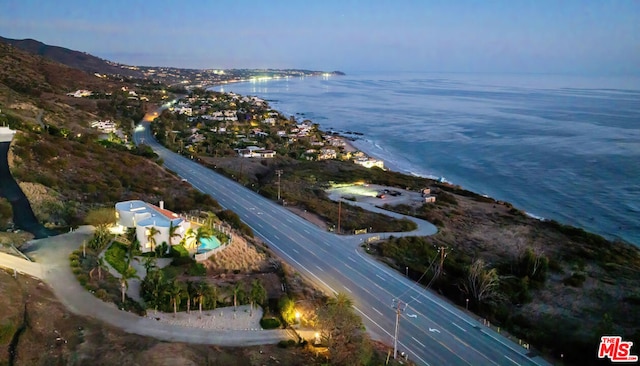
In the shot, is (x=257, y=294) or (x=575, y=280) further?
(x=575, y=280)

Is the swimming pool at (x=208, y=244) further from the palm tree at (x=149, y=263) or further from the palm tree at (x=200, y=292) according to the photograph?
the palm tree at (x=200, y=292)

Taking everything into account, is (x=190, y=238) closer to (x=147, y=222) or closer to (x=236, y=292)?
(x=147, y=222)

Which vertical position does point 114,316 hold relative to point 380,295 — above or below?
above

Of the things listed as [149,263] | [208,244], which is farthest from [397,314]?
[149,263]

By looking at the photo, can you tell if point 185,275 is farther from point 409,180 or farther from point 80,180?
point 409,180

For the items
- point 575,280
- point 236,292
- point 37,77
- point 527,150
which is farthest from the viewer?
point 37,77

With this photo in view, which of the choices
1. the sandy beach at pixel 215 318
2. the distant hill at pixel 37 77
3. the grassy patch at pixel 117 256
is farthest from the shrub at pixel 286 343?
the distant hill at pixel 37 77
